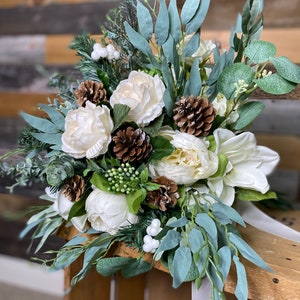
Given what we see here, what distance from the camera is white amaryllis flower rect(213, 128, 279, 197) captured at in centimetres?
57

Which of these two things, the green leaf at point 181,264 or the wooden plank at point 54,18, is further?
the wooden plank at point 54,18

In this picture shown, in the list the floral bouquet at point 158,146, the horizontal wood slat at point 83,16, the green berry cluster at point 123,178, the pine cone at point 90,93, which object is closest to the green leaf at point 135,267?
the floral bouquet at point 158,146

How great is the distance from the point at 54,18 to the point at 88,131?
100 cm

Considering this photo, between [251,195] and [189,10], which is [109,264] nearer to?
[251,195]

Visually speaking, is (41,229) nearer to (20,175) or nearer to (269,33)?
(20,175)

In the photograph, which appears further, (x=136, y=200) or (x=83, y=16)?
(x=83, y=16)

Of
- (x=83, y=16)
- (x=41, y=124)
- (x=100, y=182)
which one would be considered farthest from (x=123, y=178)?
(x=83, y=16)

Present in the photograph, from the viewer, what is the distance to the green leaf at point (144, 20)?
0.56 meters

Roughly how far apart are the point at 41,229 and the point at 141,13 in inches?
13.4

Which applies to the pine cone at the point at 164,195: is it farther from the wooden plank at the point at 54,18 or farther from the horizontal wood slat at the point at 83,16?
the wooden plank at the point at 54,18

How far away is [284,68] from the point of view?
527mm

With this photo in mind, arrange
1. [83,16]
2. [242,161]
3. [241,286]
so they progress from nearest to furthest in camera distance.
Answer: [241,286] < [242,161] < [83,16]

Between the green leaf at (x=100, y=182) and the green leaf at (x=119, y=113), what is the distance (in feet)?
0.21

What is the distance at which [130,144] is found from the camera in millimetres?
530
